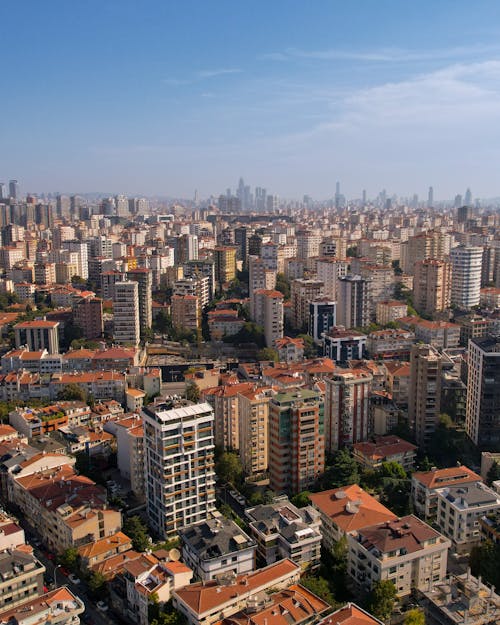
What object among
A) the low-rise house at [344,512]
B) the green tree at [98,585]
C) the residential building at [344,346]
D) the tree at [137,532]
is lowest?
the green tree at [98,585]

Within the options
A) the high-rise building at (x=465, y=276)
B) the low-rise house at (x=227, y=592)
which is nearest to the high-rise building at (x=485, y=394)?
the low-rise house at (x=227, y=592)

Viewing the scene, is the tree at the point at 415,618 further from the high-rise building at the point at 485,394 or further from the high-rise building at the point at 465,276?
the high-rise building at the point at 465,276

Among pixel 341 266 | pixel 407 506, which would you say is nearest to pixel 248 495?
pixel 407 506

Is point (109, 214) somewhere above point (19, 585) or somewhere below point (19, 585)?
above

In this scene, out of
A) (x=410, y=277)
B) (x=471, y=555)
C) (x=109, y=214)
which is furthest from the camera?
(x=109, y=214)

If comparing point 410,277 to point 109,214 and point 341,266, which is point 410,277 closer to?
point 341,266

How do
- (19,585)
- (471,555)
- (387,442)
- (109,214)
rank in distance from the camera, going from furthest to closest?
(109,214), (387,442), (471,555), (19,585)

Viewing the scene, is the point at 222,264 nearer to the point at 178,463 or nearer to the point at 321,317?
the point at 321,317
